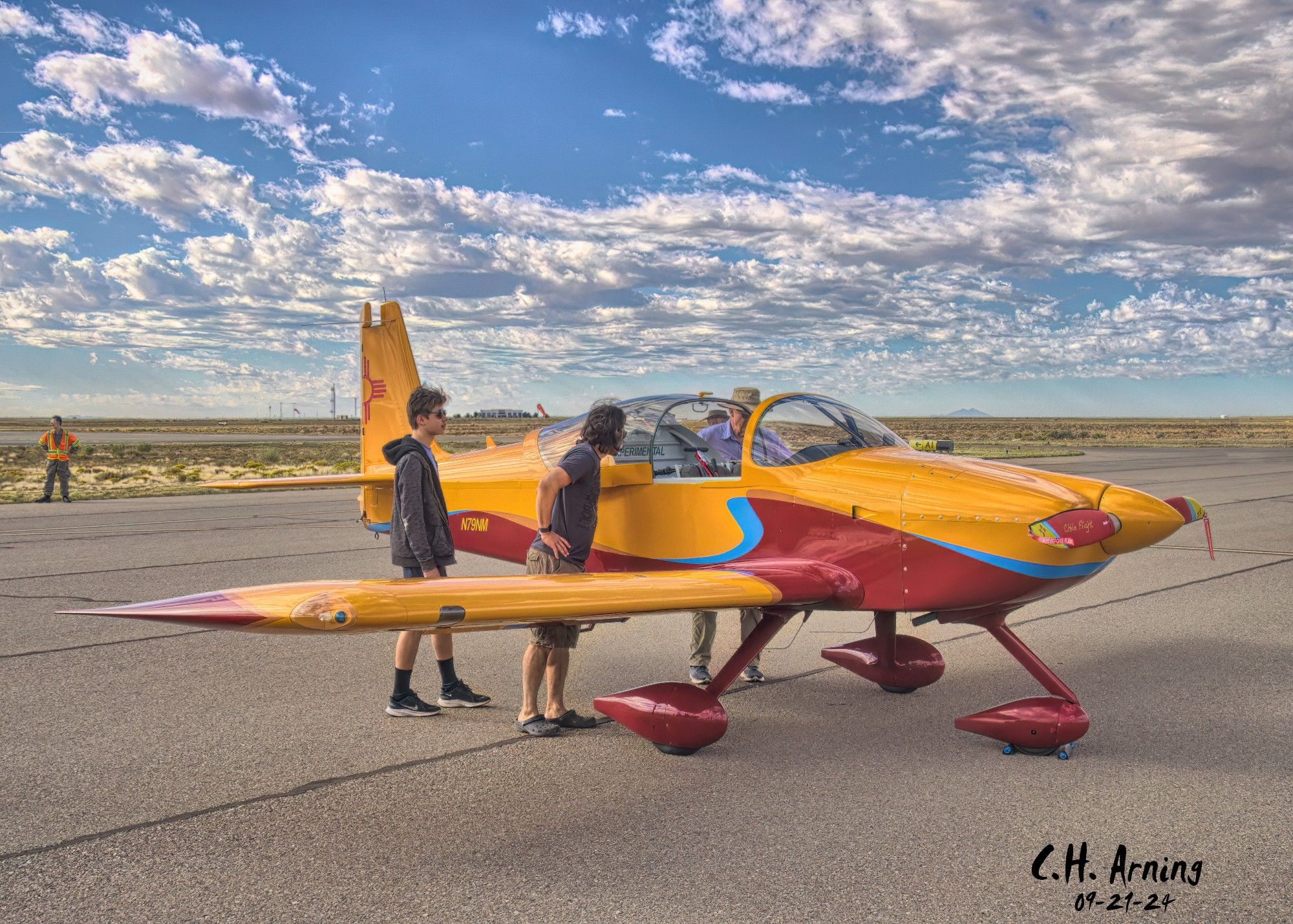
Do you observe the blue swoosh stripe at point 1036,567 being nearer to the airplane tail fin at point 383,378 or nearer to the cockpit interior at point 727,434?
the cockpit interior at point 727,434

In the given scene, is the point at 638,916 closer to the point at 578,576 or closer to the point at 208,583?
the point at 578,576

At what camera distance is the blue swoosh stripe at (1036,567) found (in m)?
4.70

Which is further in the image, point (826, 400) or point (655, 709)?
point (826, 400)

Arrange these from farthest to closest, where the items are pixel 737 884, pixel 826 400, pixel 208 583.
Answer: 1. pixel 208 583
2. pixel 826 400
3. pixel 737 884

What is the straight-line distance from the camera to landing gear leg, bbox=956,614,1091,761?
15.4ft

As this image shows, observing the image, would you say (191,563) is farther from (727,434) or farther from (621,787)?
(621,787)

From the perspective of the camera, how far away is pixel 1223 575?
34.1 feet

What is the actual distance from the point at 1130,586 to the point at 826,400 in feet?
19.4

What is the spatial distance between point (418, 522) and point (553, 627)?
3.41 ft

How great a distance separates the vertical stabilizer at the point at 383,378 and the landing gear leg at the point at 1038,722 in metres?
6.11

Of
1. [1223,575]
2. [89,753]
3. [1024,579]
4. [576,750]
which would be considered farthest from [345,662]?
[1223,575]

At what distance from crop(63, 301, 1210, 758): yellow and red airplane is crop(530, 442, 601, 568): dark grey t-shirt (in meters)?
0.45

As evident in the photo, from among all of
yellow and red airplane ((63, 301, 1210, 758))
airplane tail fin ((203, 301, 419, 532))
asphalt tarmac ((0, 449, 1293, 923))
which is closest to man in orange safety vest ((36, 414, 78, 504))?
airplane tail fin ((203, 301, 419, 532))

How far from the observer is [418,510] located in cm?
532
